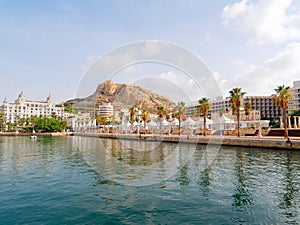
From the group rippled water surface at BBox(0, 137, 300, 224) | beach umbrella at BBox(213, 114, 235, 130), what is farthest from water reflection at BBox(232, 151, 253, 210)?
beach umbrella at BBox(213, 114, 235, 130)

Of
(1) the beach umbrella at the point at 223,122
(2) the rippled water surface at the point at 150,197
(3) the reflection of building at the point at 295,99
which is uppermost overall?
(3) the reflection of building at the point at 295,99

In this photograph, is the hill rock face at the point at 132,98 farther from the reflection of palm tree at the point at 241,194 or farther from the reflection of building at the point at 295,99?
the reflection of building at the point at 295,99

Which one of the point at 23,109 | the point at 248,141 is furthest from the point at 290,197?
the point at 23,109

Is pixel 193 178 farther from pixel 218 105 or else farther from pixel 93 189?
pixel 218 105

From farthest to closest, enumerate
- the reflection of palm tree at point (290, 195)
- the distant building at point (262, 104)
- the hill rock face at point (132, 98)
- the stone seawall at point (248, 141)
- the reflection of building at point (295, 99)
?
the distant building at point (262, 104) → the reflection of building at point (295, 99) → the hill rock face at point (132, 98) → the stone seawall at point (248, 141) → the reflection of palm tree at point (290, 195)

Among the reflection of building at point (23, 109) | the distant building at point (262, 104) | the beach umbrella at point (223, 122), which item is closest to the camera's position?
the beach umbrella at point (223, 122)

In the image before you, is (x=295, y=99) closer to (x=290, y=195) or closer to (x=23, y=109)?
(x=290, y=195)

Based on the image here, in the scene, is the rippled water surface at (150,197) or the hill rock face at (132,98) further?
the hill rock face at (132,98)

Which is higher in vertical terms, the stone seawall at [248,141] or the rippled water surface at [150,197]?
the stone seawall at [248,141]

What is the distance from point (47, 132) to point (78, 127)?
1766cm

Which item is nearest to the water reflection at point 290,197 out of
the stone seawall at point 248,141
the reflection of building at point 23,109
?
the stone seawall at point 248,141

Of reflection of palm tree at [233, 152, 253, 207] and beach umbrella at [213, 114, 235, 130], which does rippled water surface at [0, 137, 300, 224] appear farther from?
beach umbrella at [213, 114, 235, 130]

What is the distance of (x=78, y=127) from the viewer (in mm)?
116812

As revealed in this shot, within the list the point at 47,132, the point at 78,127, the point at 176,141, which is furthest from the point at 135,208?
the point at 78,127
